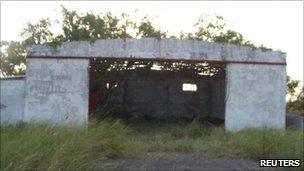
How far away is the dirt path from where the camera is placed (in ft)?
32.6

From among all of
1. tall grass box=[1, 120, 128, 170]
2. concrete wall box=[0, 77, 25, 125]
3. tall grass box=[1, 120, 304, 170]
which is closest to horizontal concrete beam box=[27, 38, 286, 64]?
concrete wall box=[0, 77, 25, 125]

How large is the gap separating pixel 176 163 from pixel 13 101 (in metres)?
6.45

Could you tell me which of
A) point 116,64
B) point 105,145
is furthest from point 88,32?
point 105,145

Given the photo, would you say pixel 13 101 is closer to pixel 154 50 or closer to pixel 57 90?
pixel 57 90

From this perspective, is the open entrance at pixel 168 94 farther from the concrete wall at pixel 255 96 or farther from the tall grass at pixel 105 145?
the concrete wall at pixel 255 96

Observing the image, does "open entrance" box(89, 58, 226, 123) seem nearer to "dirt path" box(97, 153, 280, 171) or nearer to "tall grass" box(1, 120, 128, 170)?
"dirt path" box(97, 153, 280, 171)

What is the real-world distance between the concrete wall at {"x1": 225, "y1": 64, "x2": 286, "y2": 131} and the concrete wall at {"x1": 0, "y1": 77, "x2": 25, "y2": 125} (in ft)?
20.7

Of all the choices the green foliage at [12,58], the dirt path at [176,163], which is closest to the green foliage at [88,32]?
the green foliage at [12,58]

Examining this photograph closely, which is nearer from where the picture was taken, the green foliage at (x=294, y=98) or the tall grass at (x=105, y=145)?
the tall grass at (x=105, y=145)

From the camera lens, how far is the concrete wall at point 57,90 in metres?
14.7

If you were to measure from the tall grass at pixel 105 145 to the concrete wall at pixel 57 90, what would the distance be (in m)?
2.28

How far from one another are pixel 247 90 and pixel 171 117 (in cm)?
746

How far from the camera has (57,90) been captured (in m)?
14.8

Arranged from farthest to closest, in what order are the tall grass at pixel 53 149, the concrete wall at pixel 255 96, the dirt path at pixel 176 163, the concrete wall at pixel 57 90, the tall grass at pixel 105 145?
the concrete wall at pixel 255 96 → the concrete wall at pixel 57 90 → the dirt path at pixel 176 163 → the tall grass at pixel 105 145 → the tall grass at pixel 53 149
